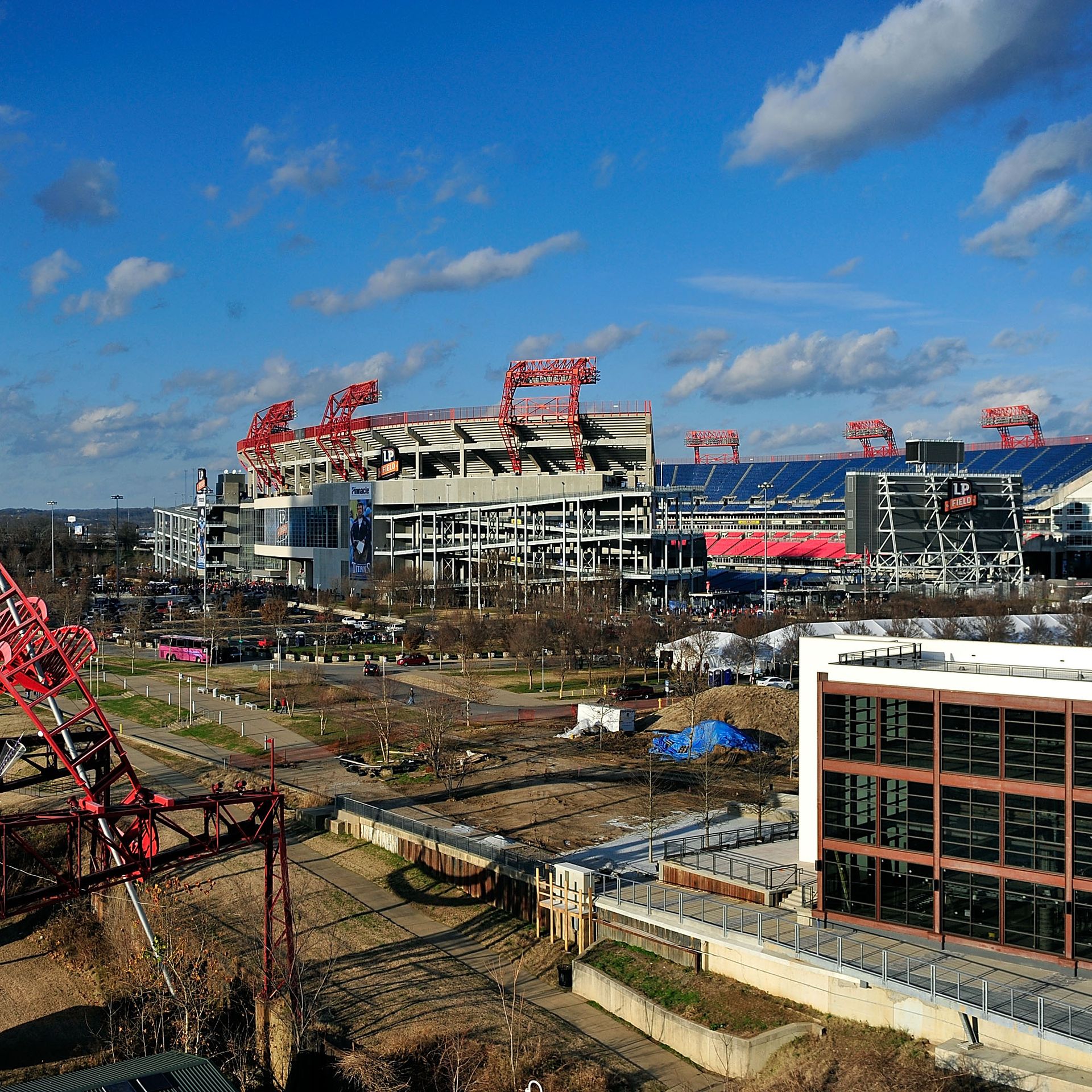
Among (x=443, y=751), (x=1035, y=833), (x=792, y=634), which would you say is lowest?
(x=443, y=751)

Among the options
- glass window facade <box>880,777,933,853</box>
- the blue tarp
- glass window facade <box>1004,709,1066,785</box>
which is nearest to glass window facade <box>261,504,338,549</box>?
the blue tarp

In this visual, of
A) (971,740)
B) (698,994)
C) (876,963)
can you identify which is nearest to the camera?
(876,963)

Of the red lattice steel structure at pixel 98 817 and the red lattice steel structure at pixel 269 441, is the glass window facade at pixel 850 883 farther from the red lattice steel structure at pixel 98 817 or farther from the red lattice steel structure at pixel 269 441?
the red lattice steel structure at pixel 269 441

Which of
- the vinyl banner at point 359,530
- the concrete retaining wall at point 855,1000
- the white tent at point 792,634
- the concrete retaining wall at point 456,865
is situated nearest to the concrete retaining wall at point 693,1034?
the concrete retaining wall at point 855,1000

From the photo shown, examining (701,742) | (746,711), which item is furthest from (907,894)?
(746,711)

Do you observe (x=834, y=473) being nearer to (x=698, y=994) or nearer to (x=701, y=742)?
(x=701, y=742)

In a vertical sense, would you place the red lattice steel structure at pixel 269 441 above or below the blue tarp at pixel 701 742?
above

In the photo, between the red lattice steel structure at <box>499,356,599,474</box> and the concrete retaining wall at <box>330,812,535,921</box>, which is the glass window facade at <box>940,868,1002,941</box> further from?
the red lattice steel structure at <box>499,356,599,474</box>
